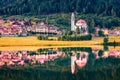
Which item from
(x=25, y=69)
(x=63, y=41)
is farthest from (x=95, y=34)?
(x=25, y=69)

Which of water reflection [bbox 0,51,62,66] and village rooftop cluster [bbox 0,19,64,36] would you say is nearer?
water reflection [bbox 0,51,62,66]

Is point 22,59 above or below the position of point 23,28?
below

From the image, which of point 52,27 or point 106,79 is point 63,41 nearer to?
point 52,27

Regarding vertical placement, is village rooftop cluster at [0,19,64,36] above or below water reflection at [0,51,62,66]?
above

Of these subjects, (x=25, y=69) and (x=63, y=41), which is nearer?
(x=25, y=69)

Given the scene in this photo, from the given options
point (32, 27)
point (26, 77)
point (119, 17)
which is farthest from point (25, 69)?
point (119, 17)

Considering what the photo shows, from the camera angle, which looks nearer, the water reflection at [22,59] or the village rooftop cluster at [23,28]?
the water reflection at [22,59]

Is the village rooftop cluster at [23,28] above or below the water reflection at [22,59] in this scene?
above

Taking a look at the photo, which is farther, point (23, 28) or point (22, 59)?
point (23, 28)

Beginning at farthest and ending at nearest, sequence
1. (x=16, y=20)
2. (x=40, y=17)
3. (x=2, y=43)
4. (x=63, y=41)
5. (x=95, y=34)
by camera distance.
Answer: (x=40, y=17), (x=16, y=20), (x=95, y=34), (x=63, y=41), (x=2, y=43)

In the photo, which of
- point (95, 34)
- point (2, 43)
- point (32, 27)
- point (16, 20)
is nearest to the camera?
point (2, 43)
